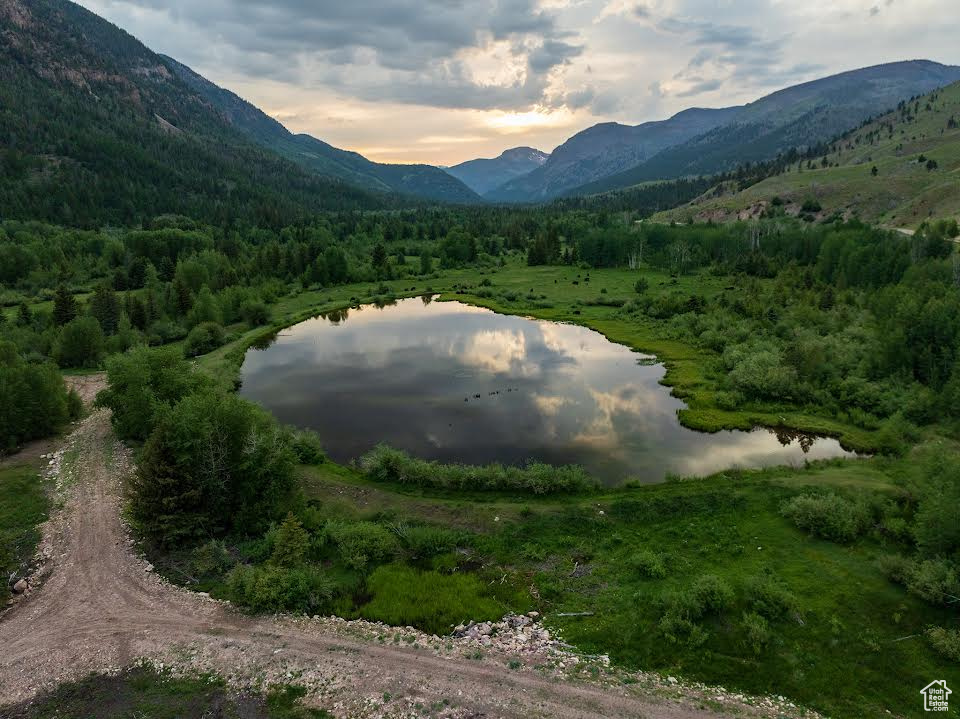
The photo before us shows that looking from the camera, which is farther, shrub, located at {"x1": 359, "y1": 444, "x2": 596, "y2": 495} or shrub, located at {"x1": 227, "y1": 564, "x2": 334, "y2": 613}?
shrub, located at {"x1": 359, "y1": 444, "x2": 596, "y2": 495}

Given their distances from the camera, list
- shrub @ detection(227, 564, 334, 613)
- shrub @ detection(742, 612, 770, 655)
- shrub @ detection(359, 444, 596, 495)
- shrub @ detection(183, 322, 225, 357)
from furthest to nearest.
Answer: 1. shrub @ detection(183, 322, 225, 357)
2. shrub @ detection(359, 444, 596, 495)
3. shrub @ detection(227, 564, 334, 613)
4. shrub @ detection(742, 612, 770, 655)

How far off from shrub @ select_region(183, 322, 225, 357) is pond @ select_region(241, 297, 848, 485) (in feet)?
19.2

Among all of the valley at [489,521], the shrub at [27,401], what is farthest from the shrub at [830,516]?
the shrub at [27,401]

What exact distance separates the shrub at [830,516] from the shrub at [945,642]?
727 cm

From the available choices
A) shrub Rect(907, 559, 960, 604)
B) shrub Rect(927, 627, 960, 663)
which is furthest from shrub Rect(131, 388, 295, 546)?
shrub Rect(907, 559, 960, 604)

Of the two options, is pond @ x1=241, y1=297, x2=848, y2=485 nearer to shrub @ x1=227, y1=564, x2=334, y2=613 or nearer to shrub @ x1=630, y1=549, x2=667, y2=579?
shrub @ x1=630, y1=549, x2=667, y2=579

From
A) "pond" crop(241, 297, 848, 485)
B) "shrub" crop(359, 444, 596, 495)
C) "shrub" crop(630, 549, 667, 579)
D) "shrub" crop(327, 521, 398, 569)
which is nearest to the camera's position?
"shrub" crop(630, 549, 667, 579)

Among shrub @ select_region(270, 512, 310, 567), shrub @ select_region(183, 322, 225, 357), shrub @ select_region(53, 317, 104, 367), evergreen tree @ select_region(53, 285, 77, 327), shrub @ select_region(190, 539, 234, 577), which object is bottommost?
shrub @ select_region(190, 539, 234, 577)

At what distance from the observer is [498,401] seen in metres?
58.0

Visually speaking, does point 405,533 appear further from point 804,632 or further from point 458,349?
point 458,349

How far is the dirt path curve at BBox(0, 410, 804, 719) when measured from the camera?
20.5m

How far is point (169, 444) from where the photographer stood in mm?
30953

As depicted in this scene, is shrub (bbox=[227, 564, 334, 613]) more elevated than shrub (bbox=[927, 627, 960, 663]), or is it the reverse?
shrub (bbox=[227, 564, 334, 613])

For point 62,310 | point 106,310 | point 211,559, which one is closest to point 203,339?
point 106,310
